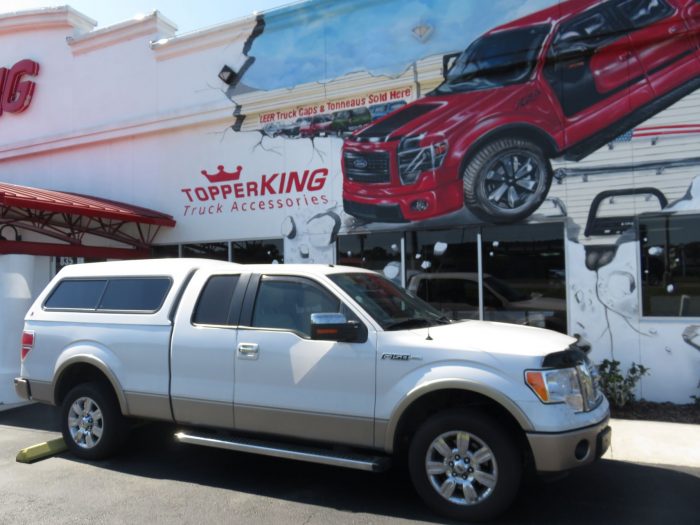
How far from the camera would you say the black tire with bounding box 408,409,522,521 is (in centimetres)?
411

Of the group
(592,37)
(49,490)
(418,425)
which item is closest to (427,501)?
(418,425)

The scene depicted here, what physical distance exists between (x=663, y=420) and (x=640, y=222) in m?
2.67

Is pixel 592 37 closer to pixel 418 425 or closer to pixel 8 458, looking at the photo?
pixel 418 425

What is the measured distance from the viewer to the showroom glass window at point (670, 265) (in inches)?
307

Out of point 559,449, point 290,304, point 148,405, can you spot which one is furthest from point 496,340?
point 148,405

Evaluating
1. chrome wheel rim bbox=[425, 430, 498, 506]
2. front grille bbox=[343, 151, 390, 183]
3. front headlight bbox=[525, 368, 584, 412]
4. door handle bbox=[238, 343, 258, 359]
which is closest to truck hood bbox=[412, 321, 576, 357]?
front headlight bbox=[525, 368, 584, 412]

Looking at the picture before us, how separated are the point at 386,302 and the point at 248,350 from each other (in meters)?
1.28

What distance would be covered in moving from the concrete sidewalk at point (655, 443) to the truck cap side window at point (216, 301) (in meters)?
4.01

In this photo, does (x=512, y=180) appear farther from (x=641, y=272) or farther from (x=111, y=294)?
(x=111, y=294)

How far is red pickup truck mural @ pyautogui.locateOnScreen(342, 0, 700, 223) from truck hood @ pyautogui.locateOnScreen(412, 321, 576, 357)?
4.31 meters

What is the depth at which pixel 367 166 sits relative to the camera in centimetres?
993

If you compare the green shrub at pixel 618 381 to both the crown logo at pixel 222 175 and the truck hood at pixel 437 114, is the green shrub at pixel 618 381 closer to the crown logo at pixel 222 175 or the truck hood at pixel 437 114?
the truck hood at pixel 437 114

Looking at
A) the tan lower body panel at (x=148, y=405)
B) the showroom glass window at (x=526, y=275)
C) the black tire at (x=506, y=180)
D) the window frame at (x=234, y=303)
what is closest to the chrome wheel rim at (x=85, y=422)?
the tan lower body panel at (x=148, y=405)

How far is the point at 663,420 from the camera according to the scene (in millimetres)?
7180
